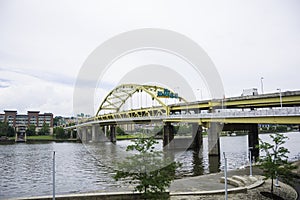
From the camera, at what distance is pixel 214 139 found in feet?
141

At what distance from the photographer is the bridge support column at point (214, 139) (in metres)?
41.1

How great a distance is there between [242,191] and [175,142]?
4649cm

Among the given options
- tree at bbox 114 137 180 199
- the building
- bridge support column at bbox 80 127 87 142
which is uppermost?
the building

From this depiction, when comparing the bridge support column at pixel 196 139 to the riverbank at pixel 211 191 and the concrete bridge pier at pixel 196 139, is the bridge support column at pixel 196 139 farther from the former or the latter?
the riverbank at pixel 211 191

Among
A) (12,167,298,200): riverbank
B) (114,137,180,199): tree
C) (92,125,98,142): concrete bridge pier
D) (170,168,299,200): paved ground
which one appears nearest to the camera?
(114,137,180,199): tree

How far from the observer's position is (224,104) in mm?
45938

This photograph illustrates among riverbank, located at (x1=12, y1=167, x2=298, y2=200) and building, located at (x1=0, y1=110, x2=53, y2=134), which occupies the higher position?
building, located at (x1=0, y1=110, x2=53, y2=134)

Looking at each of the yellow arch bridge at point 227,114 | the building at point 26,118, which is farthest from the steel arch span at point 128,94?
the building at point 26,118

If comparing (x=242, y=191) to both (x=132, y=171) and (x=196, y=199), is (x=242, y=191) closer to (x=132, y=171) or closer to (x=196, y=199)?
(x=196, y=199)

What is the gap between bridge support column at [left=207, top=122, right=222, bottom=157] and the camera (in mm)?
41125

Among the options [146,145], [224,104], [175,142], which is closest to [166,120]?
[175,142]

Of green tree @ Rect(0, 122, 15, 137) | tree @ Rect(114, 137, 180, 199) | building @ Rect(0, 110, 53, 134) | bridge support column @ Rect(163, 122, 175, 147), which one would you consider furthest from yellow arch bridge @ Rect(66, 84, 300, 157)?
building @ Rect(0, 110, 53, 134)

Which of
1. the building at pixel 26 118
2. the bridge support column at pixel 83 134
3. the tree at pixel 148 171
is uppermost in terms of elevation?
the building at pixel 26 118

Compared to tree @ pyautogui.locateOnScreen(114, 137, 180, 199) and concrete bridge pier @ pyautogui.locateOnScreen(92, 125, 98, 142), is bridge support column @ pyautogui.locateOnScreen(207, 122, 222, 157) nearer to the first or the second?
tree @ pyautogui.locateOnScreen(114, 137, 180, 199)
